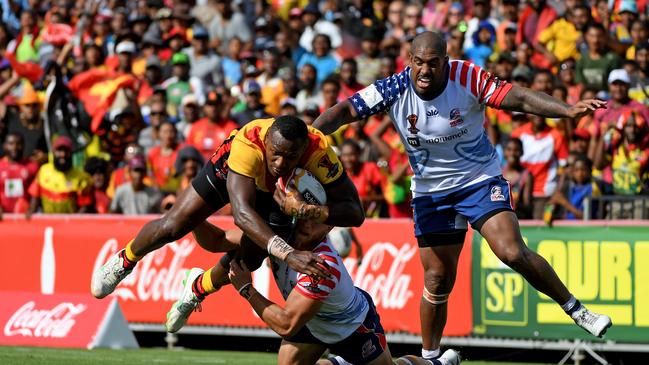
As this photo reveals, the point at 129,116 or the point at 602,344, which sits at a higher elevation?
the point at 129,116

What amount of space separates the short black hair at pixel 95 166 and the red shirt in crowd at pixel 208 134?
1.20m

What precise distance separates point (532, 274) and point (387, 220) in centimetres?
492

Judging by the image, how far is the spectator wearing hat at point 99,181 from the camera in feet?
57.8

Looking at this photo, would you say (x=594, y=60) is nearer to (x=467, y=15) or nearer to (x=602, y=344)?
(x=467, y=15)

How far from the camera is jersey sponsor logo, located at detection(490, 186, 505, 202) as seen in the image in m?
10.2

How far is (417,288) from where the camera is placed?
14.6m

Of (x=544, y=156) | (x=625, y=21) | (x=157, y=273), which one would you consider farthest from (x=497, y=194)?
(x=625, y=21)

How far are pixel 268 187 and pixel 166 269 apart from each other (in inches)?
270

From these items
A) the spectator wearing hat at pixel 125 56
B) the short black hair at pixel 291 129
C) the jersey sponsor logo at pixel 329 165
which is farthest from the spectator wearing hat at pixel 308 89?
the short black hair at pixel 291 129

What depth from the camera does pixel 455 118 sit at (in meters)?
10.2

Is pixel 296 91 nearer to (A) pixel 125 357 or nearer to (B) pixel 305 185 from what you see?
(A) pixel 125 357

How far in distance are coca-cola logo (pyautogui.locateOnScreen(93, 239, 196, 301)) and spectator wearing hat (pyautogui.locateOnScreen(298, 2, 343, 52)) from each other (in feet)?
16.2

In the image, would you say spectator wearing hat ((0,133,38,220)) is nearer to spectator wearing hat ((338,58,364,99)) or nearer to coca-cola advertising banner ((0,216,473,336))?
coca-cola advertising banner ((0,216,473,336))

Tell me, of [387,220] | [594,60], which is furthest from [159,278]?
[594,60]
